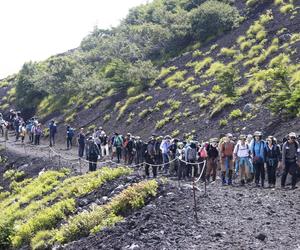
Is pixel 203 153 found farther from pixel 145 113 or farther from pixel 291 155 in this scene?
pixel 145 113

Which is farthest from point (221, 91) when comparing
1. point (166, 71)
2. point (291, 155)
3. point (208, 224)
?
point (208, 224)

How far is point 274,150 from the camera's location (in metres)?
18.7

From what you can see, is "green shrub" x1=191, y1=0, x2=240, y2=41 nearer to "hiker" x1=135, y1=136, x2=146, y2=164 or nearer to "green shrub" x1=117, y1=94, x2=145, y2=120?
"green shrub" x1=117, y1=94, x2=145, y2=120

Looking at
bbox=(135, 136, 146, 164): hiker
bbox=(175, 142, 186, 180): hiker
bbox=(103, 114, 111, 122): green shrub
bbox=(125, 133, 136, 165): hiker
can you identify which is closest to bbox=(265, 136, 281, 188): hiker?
bbox=(175, 142, 186, 180): hiker

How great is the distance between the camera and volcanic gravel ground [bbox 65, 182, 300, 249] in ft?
39.8

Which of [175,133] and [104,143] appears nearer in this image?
[175,133]

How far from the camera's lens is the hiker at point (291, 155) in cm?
1783

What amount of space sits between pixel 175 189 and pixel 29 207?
8.46 m

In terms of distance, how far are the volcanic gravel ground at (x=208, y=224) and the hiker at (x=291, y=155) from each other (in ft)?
5.27

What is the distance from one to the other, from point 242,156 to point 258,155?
583 mm

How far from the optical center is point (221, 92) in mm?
33031

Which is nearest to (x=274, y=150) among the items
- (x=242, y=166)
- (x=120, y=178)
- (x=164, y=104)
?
(x=242, y=166)

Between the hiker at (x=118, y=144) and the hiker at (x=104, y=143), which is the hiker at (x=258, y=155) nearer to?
the hiker at (x=118, y=144)

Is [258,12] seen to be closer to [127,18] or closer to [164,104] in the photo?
[164,104]
